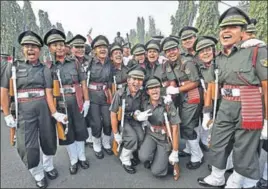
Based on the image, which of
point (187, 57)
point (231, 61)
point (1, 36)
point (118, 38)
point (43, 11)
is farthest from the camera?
point (43, 11)

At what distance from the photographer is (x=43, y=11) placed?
147 ft

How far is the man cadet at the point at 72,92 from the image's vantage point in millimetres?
3391

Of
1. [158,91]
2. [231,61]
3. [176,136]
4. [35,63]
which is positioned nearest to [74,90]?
[35,63]

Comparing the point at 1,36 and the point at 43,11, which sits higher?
the point at 43,11

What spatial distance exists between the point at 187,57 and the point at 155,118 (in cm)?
129

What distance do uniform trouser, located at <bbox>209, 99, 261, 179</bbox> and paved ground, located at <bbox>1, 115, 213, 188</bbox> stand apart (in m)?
0.71

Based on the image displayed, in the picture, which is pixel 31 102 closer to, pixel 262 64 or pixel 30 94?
pixel 30 94

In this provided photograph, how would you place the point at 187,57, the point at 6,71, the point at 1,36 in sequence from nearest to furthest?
the point at 6,71, the point at 187,57, the point at 1,36

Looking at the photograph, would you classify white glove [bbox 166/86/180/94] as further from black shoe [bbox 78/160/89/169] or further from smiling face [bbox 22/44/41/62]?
smiling face [bbox 22/44/41/62]

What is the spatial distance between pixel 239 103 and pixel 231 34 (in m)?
0.87

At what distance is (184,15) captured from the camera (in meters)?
34.3

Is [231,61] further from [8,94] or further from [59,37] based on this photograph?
[8,94]

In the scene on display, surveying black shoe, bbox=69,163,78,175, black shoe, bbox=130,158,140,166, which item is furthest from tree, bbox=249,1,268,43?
black shoe, bbox=69,163,78,175

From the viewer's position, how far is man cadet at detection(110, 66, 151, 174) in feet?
11.9
